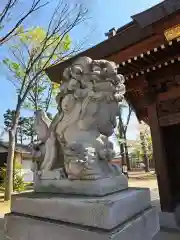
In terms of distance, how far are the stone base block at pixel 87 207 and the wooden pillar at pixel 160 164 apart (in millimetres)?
3035

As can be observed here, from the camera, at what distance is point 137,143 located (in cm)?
2238

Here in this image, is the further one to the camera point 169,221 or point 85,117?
point 169,221

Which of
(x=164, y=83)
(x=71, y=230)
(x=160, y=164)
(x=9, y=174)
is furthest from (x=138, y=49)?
(x=9, y=174)

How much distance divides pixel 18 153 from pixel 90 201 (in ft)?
65.0

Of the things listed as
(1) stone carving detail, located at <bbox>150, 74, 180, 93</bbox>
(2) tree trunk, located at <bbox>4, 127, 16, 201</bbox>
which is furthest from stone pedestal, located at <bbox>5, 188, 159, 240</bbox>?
(2) tree trunk, located at <bbox>4, 127, 16, 201</bbox>

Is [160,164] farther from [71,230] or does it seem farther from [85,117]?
[71,230]

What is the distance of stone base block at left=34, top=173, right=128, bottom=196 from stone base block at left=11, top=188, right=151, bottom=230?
0.06 m

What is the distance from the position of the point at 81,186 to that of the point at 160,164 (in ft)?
11.3

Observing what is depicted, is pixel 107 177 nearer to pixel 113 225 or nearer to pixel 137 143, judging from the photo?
pixel 113 225

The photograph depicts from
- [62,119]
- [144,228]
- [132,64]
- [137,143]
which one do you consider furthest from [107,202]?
[137,143]

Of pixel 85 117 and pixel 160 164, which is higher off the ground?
pixel 85 117

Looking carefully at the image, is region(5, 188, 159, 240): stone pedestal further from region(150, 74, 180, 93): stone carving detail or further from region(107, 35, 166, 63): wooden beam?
region(150, 74, 180, 93): stone carving detail

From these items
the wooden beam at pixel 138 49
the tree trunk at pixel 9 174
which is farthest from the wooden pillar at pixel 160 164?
the tree trunk at pixel 9 174

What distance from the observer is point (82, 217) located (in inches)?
49.8
